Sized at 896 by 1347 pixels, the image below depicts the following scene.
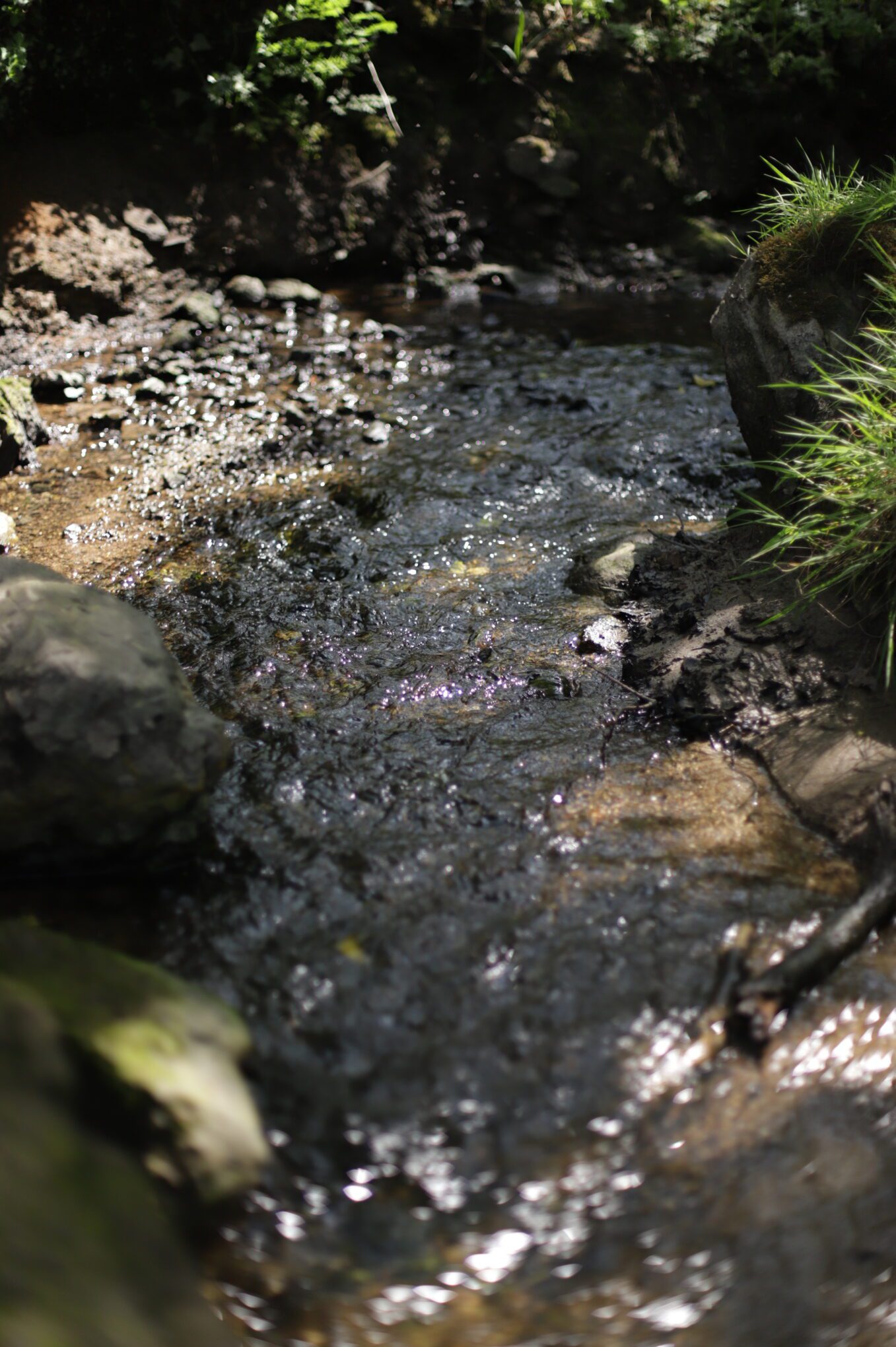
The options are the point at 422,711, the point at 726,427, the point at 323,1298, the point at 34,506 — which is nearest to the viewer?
the point at 323,1298

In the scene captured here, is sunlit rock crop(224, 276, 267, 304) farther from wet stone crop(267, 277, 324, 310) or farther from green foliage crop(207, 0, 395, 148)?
green foliage crop(207, 0, 395, 148)

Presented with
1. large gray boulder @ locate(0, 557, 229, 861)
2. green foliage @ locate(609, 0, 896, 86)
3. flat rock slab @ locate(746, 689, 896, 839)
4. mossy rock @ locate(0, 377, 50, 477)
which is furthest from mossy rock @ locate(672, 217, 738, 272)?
large gray boulder @ locate(0, 557, 229, 861)

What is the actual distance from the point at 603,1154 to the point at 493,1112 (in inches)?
10.6

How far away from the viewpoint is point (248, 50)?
767cm

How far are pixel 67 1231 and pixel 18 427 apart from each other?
4.66 meters

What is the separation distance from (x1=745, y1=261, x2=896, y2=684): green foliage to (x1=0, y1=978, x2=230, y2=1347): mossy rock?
2559 millimetres

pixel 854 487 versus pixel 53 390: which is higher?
pixel 854 487

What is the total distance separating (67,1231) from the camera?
5.72 feet

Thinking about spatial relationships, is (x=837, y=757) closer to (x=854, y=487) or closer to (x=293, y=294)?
(x=854, y=487)

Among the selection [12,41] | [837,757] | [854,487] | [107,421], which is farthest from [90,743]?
[12,41]

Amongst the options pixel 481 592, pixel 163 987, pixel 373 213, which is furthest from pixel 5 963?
pixel 373 213

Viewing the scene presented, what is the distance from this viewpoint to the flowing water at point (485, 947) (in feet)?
6.53

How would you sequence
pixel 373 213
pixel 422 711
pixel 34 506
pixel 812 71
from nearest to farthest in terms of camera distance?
pixel 422 711 → pixel 34 506 → pixel 373 213 → pixel 812 71

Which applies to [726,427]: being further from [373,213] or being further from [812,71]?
[812,71]
